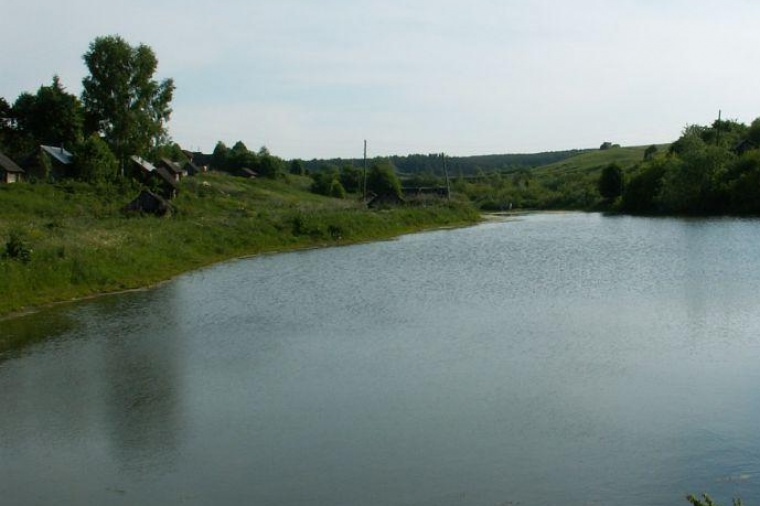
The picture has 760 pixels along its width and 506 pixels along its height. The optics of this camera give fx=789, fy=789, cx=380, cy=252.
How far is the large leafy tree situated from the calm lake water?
124 ft

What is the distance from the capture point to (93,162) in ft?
193

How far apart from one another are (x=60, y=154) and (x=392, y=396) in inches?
2143

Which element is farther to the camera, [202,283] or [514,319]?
[202,283]

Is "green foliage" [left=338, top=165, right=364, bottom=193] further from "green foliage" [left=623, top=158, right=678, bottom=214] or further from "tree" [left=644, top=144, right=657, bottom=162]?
"green foliage" [left=623, top=158, right=678, bottom=214]

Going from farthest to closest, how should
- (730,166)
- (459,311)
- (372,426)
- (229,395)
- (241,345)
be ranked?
(730,166), (459,311), (241,345), (229,395), (372,426)

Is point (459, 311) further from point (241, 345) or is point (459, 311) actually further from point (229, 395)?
point (229, 395)

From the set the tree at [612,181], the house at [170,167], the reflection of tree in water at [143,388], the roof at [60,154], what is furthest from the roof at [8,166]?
the tree at [612,181]

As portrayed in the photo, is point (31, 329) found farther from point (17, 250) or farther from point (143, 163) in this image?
point (143, 163)

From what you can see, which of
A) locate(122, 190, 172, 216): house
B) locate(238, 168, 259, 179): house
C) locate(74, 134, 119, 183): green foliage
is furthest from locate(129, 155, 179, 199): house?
locate(238, 168, 259, 179): house

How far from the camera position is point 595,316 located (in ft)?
71.1

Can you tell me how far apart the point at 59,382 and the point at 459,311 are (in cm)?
1136

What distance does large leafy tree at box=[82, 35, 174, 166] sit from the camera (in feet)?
201

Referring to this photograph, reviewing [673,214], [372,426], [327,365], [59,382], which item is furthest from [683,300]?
[673,214]

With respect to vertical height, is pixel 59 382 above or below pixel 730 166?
below
